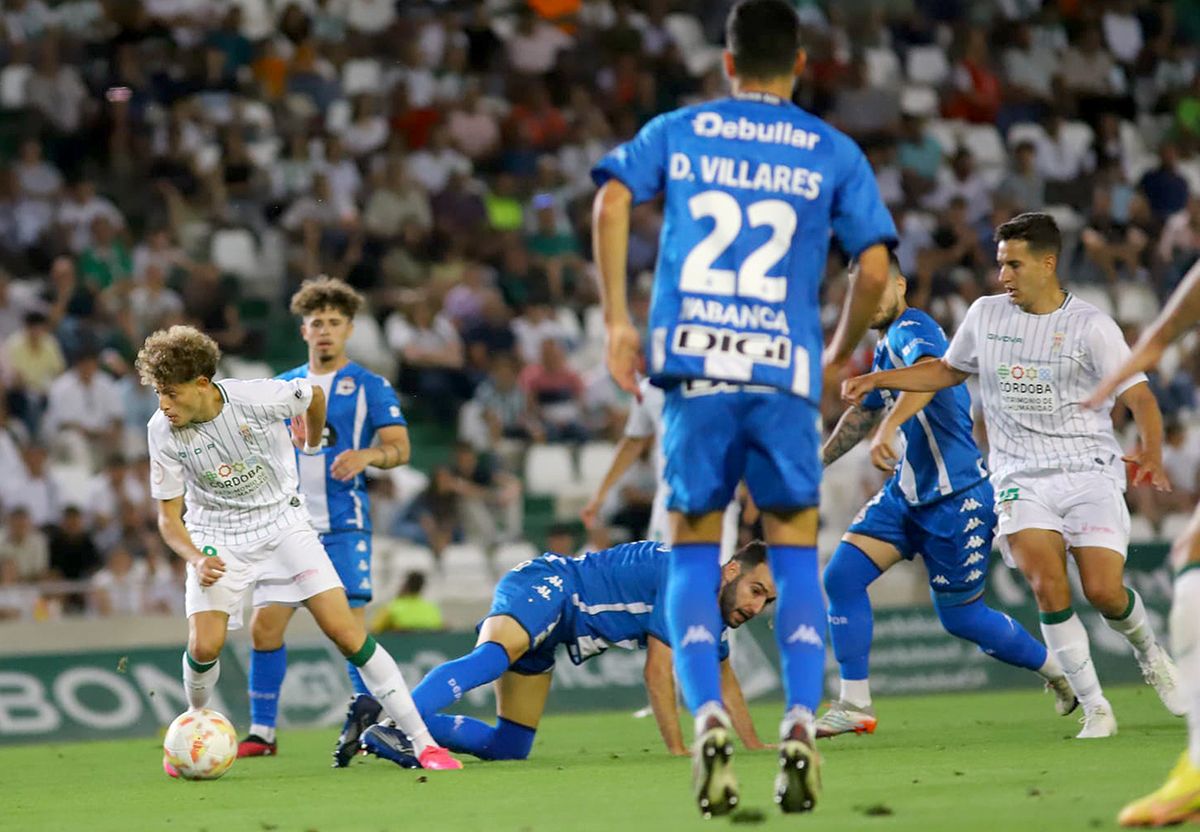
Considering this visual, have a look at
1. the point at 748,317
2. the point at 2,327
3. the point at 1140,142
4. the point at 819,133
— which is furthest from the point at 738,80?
the point at 1140,142

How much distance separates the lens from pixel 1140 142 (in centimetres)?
2327

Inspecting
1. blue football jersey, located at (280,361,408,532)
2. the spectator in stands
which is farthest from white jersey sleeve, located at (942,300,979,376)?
the spectator in stands

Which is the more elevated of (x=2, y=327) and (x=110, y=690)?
(x=2, y=327)

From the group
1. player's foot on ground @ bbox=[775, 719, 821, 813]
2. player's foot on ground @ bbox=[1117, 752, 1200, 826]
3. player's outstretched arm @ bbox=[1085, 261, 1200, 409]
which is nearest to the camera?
player's foot on ground @ bbox=[1117, 752, 1200, 826]

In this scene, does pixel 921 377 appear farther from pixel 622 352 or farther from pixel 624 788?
pixel 622 352

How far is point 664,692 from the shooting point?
327 inches

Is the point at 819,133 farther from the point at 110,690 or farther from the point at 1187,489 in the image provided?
the point at 1187,489

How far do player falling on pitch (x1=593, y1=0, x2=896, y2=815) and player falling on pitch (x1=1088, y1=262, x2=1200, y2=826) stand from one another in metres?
0.94

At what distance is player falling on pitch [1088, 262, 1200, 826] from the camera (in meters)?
4.89

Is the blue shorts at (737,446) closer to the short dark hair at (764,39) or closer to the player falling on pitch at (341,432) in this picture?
the short dark hair at (764,39)

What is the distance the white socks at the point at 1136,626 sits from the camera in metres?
9.17

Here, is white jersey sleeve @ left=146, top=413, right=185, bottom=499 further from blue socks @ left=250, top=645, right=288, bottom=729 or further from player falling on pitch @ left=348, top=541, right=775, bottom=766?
blue socks @ left=250, top=645, right=288, bottom=729

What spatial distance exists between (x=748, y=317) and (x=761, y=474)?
50cm

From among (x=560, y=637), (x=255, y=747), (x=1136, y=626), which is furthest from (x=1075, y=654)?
(x=255, y=747)
